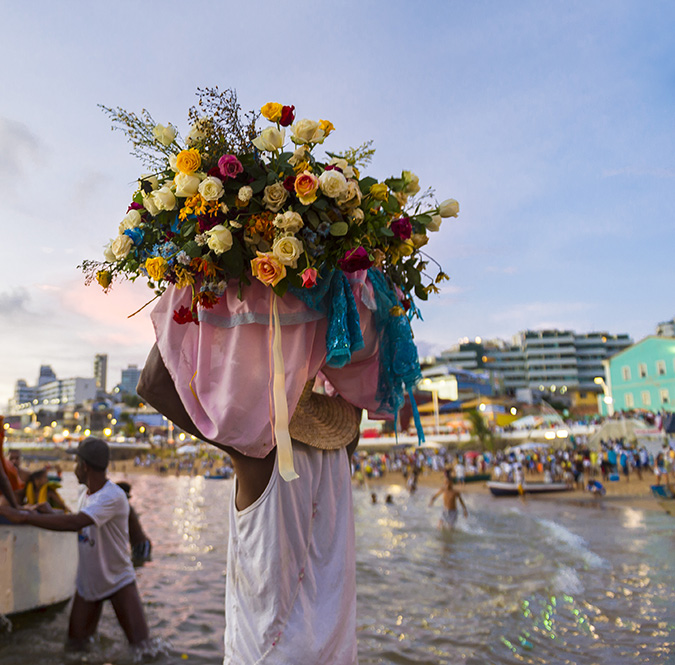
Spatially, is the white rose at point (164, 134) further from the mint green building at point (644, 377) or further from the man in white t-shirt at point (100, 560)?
the mint green building at point (644, 377)

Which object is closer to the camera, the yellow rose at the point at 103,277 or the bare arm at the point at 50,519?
the yellow rose at the point at 103,277

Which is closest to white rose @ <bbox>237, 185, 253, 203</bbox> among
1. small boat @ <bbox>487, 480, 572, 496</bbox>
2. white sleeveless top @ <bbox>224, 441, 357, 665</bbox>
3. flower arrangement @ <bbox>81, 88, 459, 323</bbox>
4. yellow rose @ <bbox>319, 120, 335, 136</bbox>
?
flower arrangement @ <bbox>81, 88, 459, 323</bbox>

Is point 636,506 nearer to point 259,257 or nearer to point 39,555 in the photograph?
point 39,555

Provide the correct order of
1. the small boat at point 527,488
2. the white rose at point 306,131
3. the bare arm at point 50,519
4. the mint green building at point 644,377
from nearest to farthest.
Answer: the white rose at point 306,131, the bare arm at point 50,519, the small boat at point 527,488, the mint green building at point 644,377

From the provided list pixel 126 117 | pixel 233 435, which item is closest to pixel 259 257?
pixel 233 435

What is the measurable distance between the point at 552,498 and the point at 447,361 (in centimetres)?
8730

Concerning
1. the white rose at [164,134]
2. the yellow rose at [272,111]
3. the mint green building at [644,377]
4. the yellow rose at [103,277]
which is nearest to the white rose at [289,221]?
the yellow rose at [272,111]

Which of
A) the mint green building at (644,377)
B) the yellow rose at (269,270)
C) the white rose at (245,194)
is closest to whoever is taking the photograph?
the yellow rose at (269,270)

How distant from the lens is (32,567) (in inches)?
210

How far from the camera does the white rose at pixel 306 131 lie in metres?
2.15

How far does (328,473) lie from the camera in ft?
7.93

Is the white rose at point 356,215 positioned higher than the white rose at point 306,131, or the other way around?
the white rose at point 306,131

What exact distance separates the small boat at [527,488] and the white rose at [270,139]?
1020 inches

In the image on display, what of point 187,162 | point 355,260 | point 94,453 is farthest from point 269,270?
point 94,453
